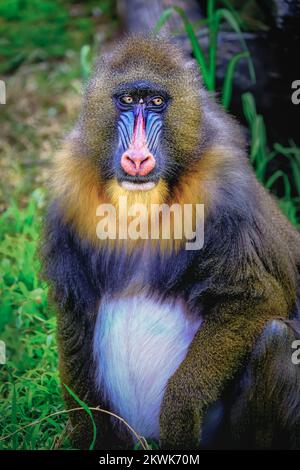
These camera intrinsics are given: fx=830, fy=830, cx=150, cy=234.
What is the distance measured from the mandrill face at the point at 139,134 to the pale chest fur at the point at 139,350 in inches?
22.9

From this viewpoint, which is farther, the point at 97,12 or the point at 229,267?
the point at 97,12

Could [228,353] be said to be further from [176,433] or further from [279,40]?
[279,40]

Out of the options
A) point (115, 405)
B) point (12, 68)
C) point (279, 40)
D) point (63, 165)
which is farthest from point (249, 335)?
point (12, 68)

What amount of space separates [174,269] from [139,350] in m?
0.39

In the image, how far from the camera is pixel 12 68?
738cm

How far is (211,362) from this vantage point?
327 centimetres

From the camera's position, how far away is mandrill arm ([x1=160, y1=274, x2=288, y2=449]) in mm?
3254

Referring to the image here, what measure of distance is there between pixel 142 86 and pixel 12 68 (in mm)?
4475
